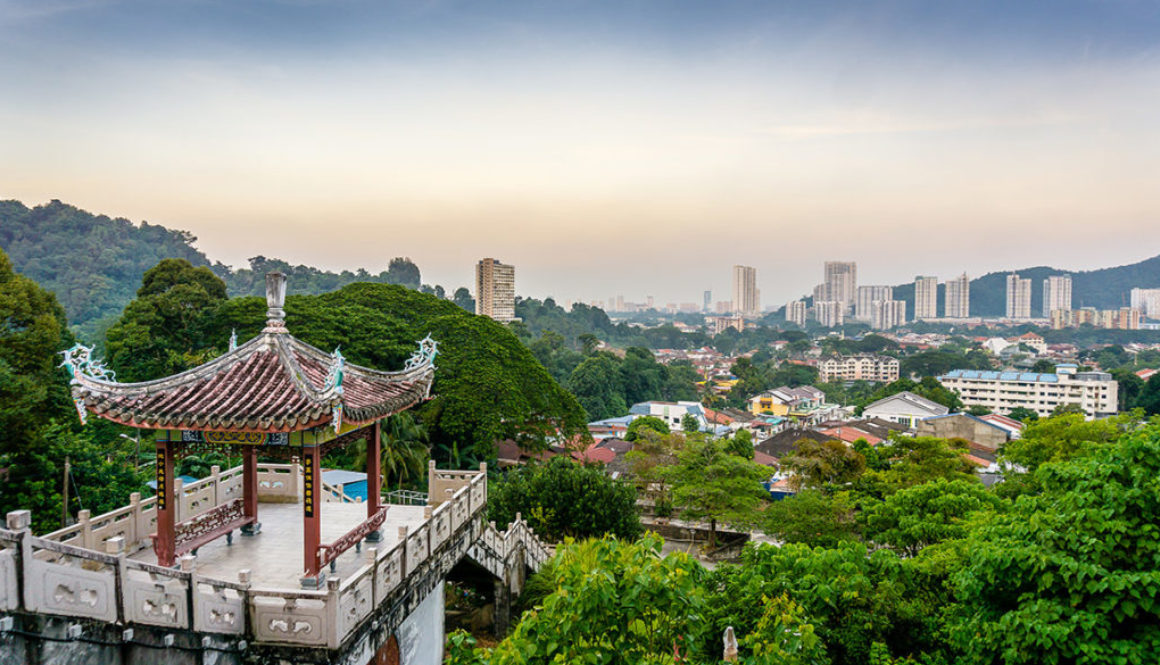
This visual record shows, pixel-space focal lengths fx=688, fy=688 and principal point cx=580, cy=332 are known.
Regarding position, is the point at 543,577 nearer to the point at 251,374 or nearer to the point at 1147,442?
the point at 251,374

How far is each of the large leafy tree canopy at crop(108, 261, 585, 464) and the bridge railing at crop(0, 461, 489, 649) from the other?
16.6 metres

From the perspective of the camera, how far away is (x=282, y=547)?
10547 mm

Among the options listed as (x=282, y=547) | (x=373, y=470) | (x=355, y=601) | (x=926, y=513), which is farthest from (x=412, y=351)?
(x=355, y=601)

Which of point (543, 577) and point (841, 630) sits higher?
point (841, 630)

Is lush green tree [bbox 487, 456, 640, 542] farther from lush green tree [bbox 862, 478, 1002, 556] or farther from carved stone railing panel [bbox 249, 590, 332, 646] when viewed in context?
carved stone railing panel [bbox 249, 590, 332, 646]

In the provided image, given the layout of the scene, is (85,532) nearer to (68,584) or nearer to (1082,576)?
(68,584)

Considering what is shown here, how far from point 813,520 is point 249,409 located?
16.2 m

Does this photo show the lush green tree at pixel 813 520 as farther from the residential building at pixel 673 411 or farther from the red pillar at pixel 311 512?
the residential building at pixel 673 411

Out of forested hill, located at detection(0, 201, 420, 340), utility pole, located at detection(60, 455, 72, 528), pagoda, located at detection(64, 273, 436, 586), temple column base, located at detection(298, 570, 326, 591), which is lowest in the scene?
utility pole, located at detection(60, 455, 72, 528)

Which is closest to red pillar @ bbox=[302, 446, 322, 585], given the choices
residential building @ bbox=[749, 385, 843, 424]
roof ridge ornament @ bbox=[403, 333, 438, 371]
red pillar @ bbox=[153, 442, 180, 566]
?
red pillar @ bbox=[153, 442, 180, 566]

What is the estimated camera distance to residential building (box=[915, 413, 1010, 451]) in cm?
4800

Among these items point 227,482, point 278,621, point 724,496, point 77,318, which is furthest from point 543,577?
point 77,318

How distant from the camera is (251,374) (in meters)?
9.22

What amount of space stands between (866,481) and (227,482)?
61.9ft
